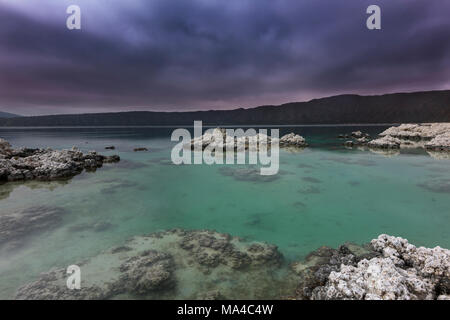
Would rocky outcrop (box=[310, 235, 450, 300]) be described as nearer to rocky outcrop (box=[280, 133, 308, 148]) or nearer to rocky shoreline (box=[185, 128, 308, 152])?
rocky shoreline (box=[185, 128, 308, 152])

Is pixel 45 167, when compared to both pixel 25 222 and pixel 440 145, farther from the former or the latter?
pixel 440 145

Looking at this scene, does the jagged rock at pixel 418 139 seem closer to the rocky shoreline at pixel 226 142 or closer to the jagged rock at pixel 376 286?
the rocky shoreline at pixel 226 142

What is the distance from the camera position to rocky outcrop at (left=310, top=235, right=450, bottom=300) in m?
4.57

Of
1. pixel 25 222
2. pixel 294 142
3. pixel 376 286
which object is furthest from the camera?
pixel 294 142

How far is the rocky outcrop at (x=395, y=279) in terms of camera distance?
15.0 feet

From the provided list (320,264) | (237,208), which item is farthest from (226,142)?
(320,264)

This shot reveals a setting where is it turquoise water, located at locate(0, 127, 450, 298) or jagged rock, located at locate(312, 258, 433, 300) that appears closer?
jagged rock, located at locate(312, 258, 433, 300)

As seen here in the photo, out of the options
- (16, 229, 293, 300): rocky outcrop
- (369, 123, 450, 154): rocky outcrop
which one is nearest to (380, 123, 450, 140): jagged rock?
(369, 123, 450, 154): rocky outcrop

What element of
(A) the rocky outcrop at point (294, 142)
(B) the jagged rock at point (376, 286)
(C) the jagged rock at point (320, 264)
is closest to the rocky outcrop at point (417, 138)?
(A) the rocky outcrop at point (294, 142)

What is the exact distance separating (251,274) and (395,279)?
12.0ft

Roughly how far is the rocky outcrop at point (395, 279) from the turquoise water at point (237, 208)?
2459 millimetres

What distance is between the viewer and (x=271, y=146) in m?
41.1

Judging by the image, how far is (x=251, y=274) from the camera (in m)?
6.64
